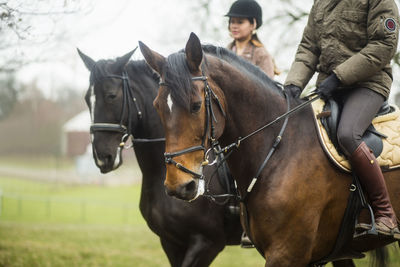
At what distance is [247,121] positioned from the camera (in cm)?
361

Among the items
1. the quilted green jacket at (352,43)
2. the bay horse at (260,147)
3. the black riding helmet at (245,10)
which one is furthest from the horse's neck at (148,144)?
the quilted green jacket at (352,43)

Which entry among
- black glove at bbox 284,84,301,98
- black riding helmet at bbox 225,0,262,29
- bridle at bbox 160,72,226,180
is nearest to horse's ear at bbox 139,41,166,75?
bridle at bbox 160,72,226,180

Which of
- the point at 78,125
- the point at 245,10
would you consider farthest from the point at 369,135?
the point at 78,125

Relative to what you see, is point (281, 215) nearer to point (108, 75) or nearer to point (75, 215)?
point (108, 75)

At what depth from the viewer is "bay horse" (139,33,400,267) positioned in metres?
3.13

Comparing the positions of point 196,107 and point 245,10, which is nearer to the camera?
point 196,107

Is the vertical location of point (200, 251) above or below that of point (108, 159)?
below

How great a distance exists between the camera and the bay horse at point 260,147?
3.13 metres

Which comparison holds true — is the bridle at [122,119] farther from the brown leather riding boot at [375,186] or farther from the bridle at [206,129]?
the brown leather riding boot at [375,186]

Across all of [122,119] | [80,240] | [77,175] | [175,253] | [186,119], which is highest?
[186,119]

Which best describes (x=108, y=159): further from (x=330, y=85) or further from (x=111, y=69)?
(x=330, y=85)

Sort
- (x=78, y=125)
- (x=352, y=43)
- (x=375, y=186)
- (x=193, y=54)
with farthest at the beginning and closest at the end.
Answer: (x=78, y=125) → (x=352, y=43) → (x=375, y=186) → (x=193, y=54)

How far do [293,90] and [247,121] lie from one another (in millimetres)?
630

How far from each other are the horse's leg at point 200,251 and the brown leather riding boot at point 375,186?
173 cm
